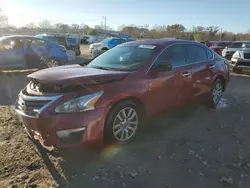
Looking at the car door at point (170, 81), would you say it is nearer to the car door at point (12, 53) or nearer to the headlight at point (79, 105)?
the headlight at point (79, 105)

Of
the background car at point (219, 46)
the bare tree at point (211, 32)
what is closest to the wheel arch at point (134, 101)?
the background car at point (219, 46)

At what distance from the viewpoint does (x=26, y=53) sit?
10164mm

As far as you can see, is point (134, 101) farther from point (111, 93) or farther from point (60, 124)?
point (60, 124)

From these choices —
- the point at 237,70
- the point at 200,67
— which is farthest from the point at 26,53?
the point at 237,70

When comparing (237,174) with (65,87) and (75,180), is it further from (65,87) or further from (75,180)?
(65,87)

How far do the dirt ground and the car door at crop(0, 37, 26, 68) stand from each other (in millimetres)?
5849

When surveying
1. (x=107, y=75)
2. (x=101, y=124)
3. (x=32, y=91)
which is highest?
(x=107, y=75)

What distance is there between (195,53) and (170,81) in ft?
4.38

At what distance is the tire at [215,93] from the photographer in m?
5.87

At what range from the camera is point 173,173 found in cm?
322

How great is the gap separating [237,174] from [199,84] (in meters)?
2.36

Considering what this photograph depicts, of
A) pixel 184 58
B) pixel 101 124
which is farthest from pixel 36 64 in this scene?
pixel 101 124

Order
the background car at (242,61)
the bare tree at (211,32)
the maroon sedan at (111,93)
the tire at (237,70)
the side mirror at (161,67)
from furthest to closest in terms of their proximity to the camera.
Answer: the bare tree at (211,32) → the tire at (237,70) → the background car at (242,61) → the side mirror at (161,67) → the maroon sedan at (111,93)

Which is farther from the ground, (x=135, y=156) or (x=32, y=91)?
(x=32, y=91)
